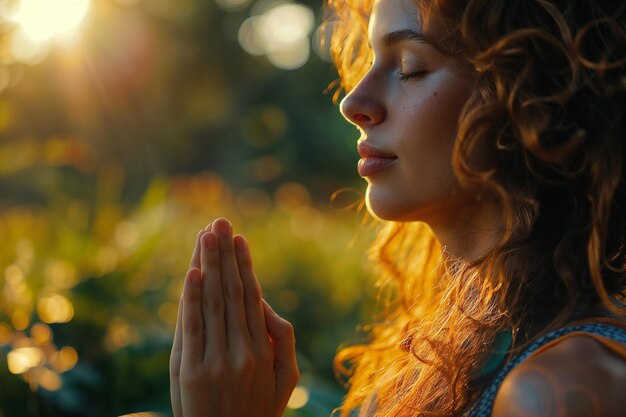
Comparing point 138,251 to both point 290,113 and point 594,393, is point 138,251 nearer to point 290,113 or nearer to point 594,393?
point 594,393

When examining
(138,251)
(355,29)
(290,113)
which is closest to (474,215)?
(355,29)

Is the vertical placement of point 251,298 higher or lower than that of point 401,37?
lower

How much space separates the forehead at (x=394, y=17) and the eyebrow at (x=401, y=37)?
0.01 meters

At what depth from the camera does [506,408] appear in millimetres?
1416

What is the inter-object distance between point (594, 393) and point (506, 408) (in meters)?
0.16

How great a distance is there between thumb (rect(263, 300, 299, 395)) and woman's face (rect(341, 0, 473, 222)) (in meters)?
0.39

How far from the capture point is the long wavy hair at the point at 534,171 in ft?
5.67

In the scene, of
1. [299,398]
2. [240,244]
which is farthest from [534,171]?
[299,398]

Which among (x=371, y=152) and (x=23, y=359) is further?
(x=23, y=359)

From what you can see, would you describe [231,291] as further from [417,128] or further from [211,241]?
[417,128]

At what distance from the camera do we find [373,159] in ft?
6.66

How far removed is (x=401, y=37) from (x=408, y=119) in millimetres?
235

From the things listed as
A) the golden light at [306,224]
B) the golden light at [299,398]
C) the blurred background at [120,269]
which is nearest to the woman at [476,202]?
the blurred background at [120,269]

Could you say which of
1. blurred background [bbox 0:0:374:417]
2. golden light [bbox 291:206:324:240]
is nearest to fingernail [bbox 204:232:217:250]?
blurred background [bbox 0:0:374:417]
